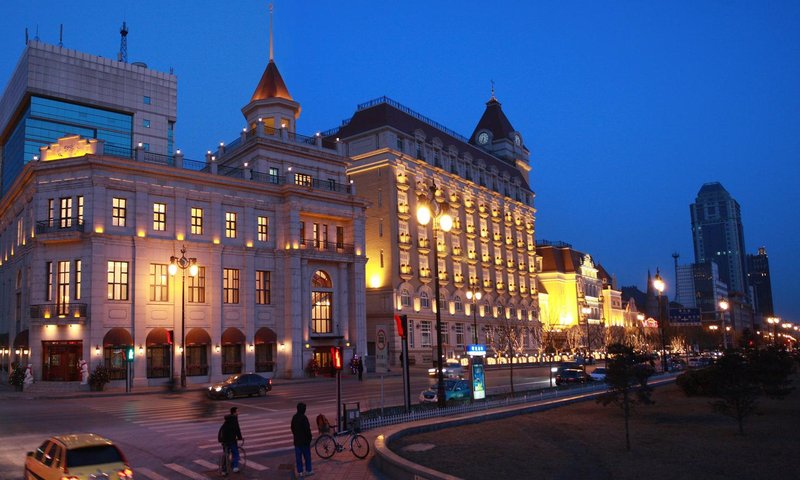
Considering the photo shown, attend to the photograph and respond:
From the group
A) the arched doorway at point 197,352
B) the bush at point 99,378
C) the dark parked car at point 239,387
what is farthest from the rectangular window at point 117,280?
the dark parked car at point 239,387

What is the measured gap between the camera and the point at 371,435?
2044 centimetres

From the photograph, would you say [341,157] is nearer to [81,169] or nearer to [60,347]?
[81,169]

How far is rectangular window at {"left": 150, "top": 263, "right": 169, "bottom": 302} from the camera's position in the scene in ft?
153

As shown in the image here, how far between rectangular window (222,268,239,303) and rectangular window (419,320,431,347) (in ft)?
90.1

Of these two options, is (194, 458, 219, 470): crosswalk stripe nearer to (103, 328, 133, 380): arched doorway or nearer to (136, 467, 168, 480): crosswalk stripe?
(136, 467, 168, 480): crosswalk stripe

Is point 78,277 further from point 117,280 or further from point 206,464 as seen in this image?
point 206,464

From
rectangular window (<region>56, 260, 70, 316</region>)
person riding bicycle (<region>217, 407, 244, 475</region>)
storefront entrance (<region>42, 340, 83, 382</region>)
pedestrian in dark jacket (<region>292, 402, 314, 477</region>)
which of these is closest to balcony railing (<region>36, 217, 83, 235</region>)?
rectangular window (<region>56, 260, 70, 316</region>)

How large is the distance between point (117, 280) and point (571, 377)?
32.2 m

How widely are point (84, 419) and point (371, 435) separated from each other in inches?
526

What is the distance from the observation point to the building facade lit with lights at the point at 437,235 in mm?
72000

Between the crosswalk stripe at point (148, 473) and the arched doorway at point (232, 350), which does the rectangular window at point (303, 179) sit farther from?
the crosswalk stripe at point (148, 473)

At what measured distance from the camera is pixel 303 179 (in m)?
59.0

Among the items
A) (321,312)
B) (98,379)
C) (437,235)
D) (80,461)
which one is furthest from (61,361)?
(437,235)

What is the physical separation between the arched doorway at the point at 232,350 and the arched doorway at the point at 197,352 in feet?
4.92
